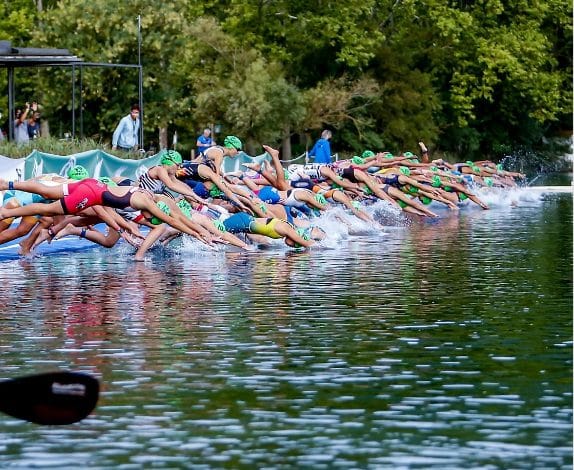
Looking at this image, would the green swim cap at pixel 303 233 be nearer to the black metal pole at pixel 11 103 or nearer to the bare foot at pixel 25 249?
the bare foot at pixel 25 249

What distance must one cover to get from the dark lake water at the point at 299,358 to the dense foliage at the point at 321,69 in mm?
27701

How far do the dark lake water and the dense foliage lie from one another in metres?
27.7

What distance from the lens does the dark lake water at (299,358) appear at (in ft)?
28.6

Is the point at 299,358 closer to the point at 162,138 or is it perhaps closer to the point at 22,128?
the point at 22,128

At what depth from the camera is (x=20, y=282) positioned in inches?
704

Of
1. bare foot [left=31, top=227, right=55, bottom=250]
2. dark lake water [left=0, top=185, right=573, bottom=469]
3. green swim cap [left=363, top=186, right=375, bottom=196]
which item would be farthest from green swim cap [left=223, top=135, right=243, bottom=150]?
green swim cap [left=363, top=186, right=375, bottom=196]

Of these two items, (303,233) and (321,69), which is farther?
(321,69)

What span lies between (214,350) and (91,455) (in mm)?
3707

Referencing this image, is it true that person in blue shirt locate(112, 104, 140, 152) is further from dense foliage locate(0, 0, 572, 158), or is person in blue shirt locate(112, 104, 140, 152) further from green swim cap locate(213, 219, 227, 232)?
green swim cap locate(213, 219, 227, 232)

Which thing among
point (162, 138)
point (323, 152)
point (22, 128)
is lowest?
point (323, 152)

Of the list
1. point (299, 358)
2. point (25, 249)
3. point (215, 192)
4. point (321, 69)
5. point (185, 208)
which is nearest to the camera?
point (299, 358)

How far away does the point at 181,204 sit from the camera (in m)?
21.5

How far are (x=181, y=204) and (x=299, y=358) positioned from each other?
9877 millimetres

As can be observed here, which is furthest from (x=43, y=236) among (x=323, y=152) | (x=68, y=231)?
(x=323, y=152)
